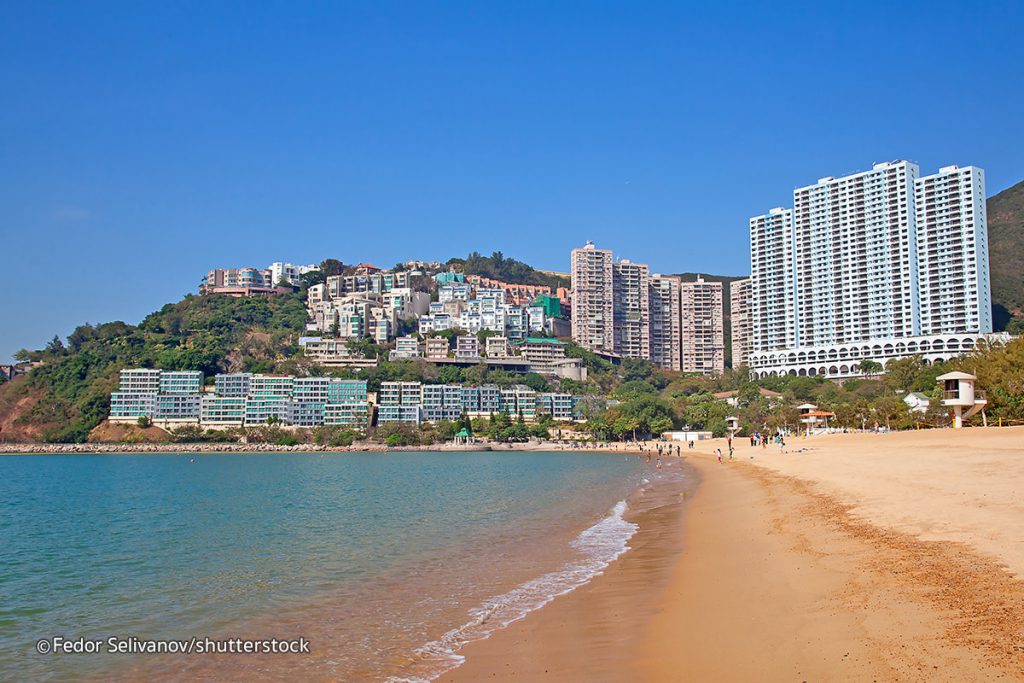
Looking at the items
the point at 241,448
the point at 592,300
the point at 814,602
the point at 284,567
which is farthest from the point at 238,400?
the point at 814,602

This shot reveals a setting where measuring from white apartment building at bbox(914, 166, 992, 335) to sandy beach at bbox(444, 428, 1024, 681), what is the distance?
90.1 meters

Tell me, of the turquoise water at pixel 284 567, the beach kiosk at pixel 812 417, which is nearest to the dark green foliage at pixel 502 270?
the beach kiosk at pixel 812 417

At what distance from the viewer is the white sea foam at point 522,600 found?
895 centimetres

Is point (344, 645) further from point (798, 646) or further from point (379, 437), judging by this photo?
point (379, 437)

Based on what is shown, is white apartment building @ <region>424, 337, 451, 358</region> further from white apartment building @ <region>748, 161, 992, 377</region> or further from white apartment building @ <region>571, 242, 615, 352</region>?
white apartment building @ <region>748, 161, 992, 377</region>

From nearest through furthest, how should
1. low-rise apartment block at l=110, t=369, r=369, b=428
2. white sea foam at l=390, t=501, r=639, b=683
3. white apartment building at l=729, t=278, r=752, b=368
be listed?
white sea foam at l=390, t=501, r=639, b=683, low-rise apartment block at l=110, t=369, r=369, b=428, white apartment building at l=729, t=278, r=752, b=368

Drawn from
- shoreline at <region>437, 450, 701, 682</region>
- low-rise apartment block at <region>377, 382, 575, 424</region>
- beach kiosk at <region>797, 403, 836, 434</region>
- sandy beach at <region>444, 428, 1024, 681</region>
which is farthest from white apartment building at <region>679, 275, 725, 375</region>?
shoreline at <region>437, 450, 701, 682</region>

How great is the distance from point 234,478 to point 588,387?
76.9 m

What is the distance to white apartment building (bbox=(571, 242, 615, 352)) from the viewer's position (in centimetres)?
14350

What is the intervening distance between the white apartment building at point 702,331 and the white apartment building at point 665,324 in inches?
68.0

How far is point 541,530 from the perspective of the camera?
20.2 metres

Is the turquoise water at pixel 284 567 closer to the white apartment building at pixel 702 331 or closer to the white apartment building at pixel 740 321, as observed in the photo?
the white apartment building at pixel 740 321

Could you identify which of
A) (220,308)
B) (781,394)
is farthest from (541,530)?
(220,308)

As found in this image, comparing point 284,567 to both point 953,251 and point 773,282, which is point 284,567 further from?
point 773,282
